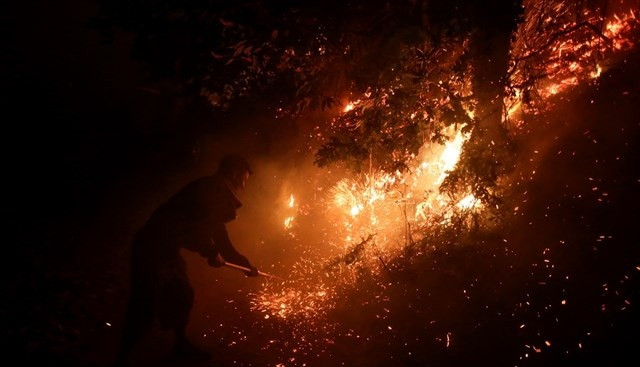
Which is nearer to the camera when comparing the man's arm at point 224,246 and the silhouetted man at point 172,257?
the silhouetted man at point 172,257

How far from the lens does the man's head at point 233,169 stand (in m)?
5.41

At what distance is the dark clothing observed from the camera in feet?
14.9

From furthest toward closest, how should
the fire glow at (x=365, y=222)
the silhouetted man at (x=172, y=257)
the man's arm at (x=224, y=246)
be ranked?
1. the fire glow at (x=365, y=222)
2. the man's arm at (x=224, y=246)
3. the silhouetted man at (x=172, y=257)

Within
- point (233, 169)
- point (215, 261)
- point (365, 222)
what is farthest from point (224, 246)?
point (365, 222)

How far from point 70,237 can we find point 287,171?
4182 millimetres

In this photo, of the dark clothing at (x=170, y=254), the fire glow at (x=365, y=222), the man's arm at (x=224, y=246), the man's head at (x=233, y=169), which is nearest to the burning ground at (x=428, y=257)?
the fire glow at (x=365, y=222)

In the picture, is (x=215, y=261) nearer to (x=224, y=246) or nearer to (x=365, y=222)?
(x=224, y=246)

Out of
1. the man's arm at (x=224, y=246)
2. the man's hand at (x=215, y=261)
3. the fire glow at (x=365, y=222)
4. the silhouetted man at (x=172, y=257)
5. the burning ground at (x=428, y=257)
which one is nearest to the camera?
the burning ground at (x=428, y=257)

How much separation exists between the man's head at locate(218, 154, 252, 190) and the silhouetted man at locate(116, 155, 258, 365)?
183mm

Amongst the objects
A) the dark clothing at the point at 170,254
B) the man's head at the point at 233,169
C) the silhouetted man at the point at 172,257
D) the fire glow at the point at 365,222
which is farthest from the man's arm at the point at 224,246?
the fire glow at the point at 365,222

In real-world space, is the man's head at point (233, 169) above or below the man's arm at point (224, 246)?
above

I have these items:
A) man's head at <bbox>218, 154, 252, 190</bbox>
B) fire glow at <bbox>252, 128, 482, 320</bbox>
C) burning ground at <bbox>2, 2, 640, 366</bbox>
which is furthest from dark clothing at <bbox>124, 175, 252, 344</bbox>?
fire glow at <bbox>252, 128, 482, 320</bbox>

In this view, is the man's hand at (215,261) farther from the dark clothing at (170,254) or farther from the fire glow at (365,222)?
the fire glow at (365,222)

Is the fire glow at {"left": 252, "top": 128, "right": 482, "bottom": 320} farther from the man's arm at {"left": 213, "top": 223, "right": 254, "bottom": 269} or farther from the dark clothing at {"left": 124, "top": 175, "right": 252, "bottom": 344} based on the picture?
the dark clothing at {"left": 124, "top": 175, "right": 252, "bottom": 344}
